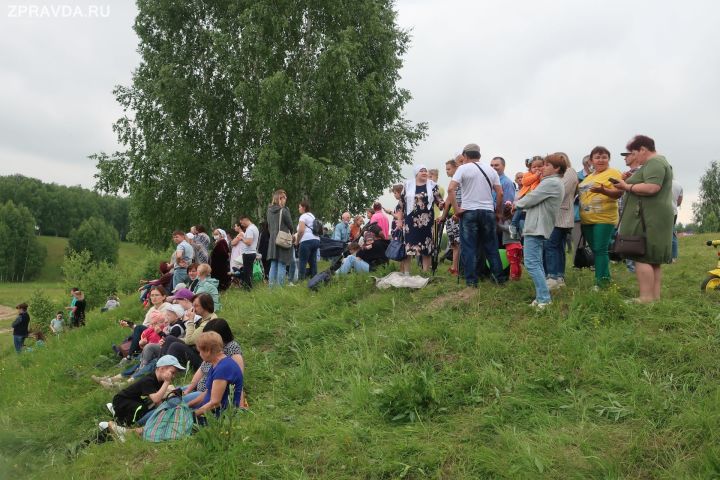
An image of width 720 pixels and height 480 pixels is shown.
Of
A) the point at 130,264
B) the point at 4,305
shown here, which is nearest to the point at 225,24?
the point at 130,264

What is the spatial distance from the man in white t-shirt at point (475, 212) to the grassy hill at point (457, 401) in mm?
362

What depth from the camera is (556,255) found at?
753cm

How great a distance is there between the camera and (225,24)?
70.9 ft

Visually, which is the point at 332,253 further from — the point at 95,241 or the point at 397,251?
the point at 95,241

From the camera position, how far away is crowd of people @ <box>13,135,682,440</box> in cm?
618

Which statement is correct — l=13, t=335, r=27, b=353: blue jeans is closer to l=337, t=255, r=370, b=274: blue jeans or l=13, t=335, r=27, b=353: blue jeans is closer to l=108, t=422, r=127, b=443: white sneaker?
l=337, t=255, r=370, b=274: blue jeans

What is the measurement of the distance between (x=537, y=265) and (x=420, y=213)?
2368mm

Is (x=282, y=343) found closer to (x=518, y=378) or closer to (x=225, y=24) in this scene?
(x=518, y=378)

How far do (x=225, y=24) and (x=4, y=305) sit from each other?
53.2 m

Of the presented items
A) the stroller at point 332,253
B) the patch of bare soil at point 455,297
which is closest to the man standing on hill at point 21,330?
the stroller at point 332,253

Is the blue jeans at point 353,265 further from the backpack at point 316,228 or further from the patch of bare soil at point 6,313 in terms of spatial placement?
the patch of bare soil at point 6,313

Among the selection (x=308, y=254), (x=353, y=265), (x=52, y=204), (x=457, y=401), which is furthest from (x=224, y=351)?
(x=52, y=204)

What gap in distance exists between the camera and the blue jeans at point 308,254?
11609mm

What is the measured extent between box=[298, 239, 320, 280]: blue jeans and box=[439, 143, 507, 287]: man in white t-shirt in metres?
4.45
